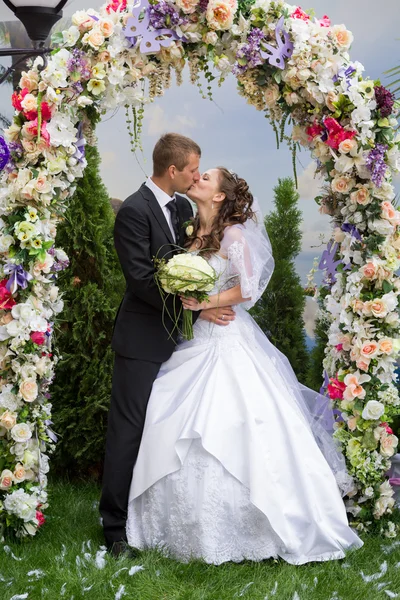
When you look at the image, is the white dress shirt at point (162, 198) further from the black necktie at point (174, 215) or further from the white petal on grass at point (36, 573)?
the white petal on grass at point (36, 573)

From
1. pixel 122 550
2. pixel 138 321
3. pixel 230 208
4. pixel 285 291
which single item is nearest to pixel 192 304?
pixel 138 321

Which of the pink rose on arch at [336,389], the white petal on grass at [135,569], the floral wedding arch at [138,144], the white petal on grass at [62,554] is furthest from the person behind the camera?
the pink rose on arch at [336,389]

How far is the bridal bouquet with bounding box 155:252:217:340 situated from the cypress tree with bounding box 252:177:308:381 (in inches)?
104

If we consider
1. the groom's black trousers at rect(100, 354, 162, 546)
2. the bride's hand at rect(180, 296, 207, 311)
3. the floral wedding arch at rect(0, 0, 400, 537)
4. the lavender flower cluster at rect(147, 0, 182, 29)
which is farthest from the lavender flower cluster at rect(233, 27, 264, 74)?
the groom's black trousers at rect(100, 354, 162, 546)

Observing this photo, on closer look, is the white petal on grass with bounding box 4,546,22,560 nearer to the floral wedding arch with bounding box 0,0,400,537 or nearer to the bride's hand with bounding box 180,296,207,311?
the floral wedding arch with bounding box 0,0,400,537

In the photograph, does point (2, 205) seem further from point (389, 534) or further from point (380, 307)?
point (389, 534)

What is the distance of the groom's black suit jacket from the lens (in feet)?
14.6

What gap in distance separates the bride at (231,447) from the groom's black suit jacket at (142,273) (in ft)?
0.53

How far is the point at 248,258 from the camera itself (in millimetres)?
4469

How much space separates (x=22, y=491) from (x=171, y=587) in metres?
1.10

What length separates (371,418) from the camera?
4.63 meters

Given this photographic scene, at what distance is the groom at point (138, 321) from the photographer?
4.43m

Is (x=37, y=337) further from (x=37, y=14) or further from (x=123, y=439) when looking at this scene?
(x=37, y=14)

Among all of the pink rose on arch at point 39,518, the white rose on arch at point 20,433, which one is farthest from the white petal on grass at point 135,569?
the white rose on arch at point 20,433
